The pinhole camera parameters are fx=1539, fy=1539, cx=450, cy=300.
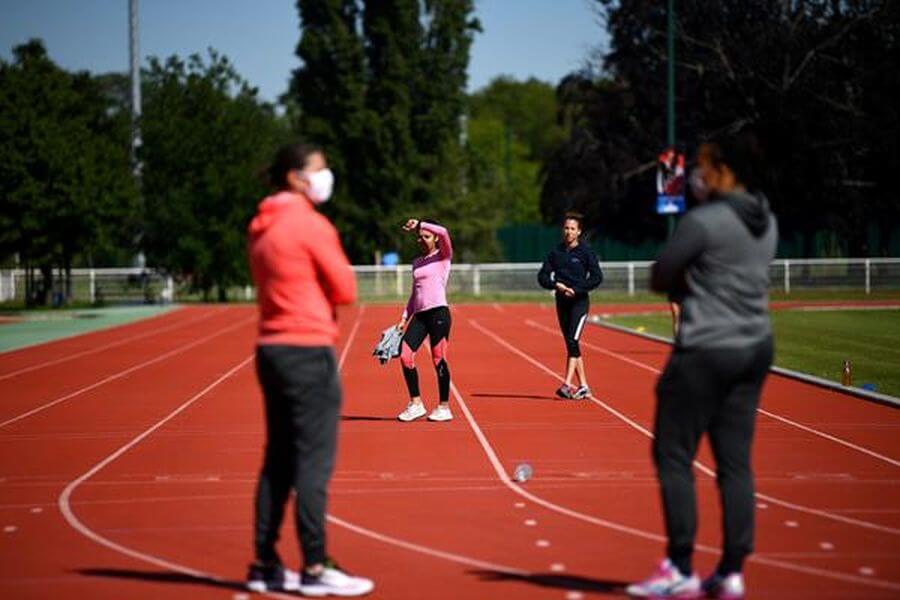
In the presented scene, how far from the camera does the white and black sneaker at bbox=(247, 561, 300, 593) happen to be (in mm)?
7129

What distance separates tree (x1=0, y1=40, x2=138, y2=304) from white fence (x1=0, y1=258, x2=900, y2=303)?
261 inches

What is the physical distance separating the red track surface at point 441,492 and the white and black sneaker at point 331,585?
0.11m

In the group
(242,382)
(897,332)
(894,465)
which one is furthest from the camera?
(897,332)

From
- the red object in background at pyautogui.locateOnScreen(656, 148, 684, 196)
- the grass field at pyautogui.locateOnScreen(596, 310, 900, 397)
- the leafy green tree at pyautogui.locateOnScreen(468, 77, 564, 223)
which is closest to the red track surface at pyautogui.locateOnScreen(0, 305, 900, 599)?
the grass field at pyautogui.locateOnScreen(596, 310, 900, 397)

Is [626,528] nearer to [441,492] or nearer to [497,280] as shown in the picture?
[441,492]

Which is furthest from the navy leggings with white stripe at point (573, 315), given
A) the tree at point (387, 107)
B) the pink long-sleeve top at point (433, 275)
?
the tree at point (387, 107)

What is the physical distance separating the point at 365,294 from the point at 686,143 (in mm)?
13406

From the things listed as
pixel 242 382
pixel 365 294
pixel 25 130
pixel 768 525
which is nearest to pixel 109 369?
pixel 242 382

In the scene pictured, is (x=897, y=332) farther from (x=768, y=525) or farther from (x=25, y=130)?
(x=25, y=130)

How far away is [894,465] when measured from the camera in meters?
11.5

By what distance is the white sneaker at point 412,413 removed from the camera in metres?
15.0

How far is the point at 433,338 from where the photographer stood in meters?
14.9

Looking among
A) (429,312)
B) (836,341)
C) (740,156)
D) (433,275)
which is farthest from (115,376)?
(740,156)

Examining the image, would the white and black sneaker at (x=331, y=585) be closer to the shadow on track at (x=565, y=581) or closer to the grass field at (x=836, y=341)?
the shadow on track at (x=565, y=581)
